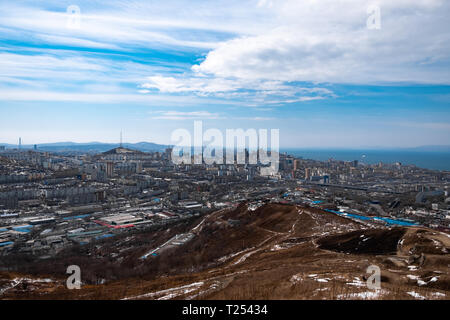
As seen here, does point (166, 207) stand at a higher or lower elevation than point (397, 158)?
lower

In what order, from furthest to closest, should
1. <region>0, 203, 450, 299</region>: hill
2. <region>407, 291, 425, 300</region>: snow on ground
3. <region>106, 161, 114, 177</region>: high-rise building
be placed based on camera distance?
<region>106, 161, 114, 177</region>: high-rise building
<region>0, 203, 450, 299</region>: hill
<region>407, 291, 425, 300</region>: snow on ground

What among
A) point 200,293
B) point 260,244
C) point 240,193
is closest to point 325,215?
point 260,244

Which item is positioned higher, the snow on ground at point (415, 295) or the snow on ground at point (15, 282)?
the snow on ground at point (415, 295)

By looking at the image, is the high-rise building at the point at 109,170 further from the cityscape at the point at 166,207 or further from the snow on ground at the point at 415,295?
the snow on ground at the point at 415,295

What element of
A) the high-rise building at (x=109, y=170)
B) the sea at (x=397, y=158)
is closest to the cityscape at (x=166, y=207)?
the high-rise building at (x=109, y=170)

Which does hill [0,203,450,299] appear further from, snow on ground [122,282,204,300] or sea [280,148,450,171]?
sea [280,148,450,171]

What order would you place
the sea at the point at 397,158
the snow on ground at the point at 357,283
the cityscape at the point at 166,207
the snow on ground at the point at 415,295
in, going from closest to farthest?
the snow on ground at the point at 415,295, the snow on ground at the point at 357,283, the cityscape at the point at 166,207, the sea at the point at 397,158

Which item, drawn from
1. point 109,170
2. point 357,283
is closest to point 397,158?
point 109,170

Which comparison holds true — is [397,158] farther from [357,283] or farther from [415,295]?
[415,295]

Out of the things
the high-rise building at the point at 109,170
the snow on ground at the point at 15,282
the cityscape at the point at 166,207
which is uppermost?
the high-rise building at the point at 109,170

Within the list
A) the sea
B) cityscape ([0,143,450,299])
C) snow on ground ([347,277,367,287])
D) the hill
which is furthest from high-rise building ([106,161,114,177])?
the sea
